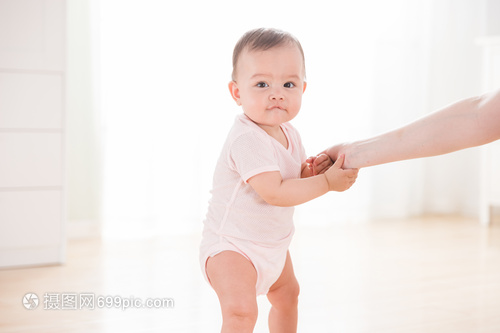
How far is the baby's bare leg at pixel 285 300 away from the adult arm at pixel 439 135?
25cm

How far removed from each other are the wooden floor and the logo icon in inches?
0.7

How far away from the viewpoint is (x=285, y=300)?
1354 mm

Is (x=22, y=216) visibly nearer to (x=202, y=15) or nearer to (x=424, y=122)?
(x=202, y=15)

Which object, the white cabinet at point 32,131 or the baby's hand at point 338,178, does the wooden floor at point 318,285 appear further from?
the baby's hand at point 338,178

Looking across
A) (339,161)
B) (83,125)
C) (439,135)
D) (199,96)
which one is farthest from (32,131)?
(439,135)

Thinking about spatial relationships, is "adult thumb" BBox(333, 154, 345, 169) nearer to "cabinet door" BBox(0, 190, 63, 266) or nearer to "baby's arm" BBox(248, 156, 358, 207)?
"baby's arm" BBox(248, 156, 358, 207)

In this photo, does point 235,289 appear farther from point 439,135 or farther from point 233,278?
point 439,135

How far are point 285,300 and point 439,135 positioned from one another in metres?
0.44

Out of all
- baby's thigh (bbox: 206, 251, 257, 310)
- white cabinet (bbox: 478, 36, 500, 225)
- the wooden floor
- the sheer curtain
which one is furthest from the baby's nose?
white cabinet (bbox: 478, 36, 500, 225)

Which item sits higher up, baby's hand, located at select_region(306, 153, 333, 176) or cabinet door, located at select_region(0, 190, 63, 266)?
baby's hand, located at select_region(306, 153, 333, 176)

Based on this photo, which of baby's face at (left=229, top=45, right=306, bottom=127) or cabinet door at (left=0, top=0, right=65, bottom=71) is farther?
cabinet door at (left=0, top=0, right=65, bottom=71)

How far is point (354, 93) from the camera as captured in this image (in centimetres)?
358

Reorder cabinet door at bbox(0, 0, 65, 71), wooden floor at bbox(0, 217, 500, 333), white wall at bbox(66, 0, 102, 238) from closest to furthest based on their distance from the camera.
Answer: wooden floor at bbox(0, 217, 500, 333) → cabinet door at bbox(0, 0, 65, 71) → white wall at bbox(66, 0, 102, 238)

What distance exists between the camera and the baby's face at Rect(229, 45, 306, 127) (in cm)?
123
